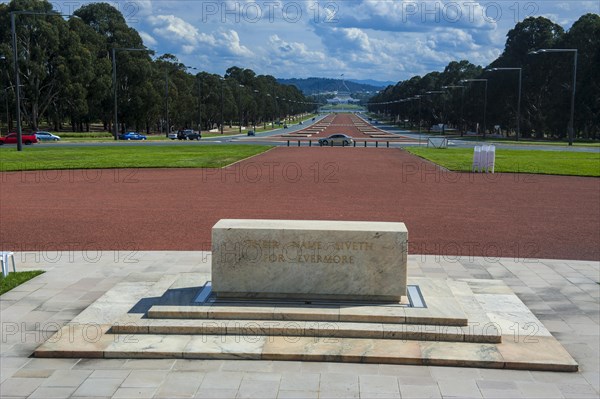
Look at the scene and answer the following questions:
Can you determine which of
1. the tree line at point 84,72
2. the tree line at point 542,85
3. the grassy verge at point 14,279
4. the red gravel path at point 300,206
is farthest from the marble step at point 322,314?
the tree line at point 542,85

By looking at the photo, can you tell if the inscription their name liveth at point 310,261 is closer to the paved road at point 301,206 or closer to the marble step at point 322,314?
the marble step at point 322,314

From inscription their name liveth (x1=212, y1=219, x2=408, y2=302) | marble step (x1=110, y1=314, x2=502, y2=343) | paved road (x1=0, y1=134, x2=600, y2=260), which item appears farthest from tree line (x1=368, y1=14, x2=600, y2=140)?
marble step (x1=110, y1=314, x2=502, y2=343)

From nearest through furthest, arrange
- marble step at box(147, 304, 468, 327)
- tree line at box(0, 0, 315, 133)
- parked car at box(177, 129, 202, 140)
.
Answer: marble step at box(147, 304, 468, 327) < tree line at box(0, 0, 315, 133) < parked car at box(177, 129, 202, 140)

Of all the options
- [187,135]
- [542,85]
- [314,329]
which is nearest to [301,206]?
[314,329]

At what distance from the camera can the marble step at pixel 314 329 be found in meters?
7.96

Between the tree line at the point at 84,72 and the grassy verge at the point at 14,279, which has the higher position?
the tree line at the point at 84,72

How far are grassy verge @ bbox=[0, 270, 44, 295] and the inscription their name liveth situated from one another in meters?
3.92

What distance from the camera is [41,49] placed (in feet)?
218

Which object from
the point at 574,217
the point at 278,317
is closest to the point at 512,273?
the point at 278,317

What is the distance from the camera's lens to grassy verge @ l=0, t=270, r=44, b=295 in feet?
33.5

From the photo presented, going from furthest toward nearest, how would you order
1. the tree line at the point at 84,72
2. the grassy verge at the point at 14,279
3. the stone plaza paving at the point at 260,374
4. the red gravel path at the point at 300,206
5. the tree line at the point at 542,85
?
1. the tree line at the point at 542,85
2. the tree line at the point at 84,72
3. the red gravel path at the point at 300,206
4. the grassy verge at the point at 14,279
5. the stone plaza paving at the point at 260,374

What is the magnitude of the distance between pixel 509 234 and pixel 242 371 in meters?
10.00

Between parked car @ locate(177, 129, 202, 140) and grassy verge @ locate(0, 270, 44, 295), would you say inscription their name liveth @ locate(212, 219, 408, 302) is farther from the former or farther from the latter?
parked car @ locate(177, 129, 202, 140)

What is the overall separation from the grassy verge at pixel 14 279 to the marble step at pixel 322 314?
130 inches
